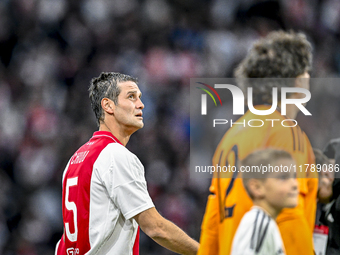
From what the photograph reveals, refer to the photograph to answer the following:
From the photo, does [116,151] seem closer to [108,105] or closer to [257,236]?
[108,105]

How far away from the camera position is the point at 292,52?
150 cm

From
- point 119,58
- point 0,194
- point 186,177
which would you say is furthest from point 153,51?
point 0,194

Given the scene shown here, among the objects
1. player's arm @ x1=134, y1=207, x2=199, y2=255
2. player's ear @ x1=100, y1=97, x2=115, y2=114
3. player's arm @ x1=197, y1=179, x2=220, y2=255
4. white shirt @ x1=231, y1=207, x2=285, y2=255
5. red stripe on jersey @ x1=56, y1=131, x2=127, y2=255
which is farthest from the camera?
player's ear @ x1=100, y1=97, x2=115, y2=114

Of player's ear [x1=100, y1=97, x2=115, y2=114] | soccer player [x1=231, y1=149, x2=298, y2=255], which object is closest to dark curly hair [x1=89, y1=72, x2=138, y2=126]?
player's ear [x1=100, y1=97, x2=115, y2=114]

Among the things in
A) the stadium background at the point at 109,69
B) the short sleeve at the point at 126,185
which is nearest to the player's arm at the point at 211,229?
the short sleeve at the point at 126,185

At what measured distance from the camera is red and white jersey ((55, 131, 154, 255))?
1.96 m

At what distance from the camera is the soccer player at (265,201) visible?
144 cm

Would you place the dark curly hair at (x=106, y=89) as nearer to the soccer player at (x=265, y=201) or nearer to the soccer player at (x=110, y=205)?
the soccer player at (x=110, y=205)

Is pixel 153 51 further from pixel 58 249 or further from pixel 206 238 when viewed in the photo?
pixel 206 238

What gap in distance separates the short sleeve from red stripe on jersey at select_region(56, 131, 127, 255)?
15cm

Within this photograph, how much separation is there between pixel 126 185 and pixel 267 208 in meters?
0.79

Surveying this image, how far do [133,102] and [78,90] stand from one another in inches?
111

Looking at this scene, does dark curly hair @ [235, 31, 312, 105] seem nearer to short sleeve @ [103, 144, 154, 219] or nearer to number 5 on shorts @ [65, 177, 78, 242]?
short sleeve @ [103, 144, 154, 219]

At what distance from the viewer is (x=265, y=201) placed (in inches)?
59.0
